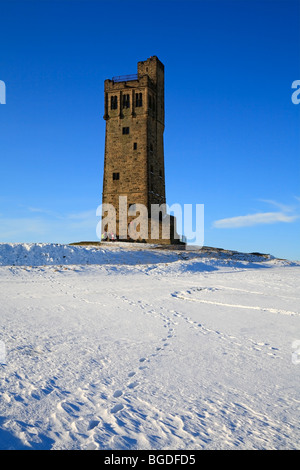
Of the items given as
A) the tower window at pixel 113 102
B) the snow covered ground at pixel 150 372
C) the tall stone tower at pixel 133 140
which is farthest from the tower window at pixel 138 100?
the snow covered ground at pixel 150 372

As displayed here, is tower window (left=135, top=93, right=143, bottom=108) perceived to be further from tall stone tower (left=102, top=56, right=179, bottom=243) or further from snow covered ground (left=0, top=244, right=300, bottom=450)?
snow covered ground (left=0, top=244, right=300, bottom=450)

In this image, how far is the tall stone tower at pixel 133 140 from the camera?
1382 inches

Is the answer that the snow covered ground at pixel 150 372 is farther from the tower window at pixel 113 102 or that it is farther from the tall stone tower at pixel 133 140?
the tower window at pixel 113 102

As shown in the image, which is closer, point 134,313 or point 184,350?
point 184,350

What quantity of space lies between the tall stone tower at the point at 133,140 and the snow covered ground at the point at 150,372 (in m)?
26.6

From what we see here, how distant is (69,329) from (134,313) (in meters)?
1.72

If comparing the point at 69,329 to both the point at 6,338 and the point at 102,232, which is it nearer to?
the point at 6,338

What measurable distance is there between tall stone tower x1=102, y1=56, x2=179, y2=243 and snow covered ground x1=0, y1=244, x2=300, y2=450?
87.4ft

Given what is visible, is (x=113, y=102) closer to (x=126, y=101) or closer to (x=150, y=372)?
(x=126, y=101)

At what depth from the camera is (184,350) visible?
189 inches

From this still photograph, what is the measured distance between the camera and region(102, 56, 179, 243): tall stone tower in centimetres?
3509

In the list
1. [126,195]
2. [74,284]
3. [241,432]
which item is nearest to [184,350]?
[241,432]

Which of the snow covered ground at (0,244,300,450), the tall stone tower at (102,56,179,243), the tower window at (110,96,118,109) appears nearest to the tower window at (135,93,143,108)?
the tall stone tower at (102,56,179,243)
